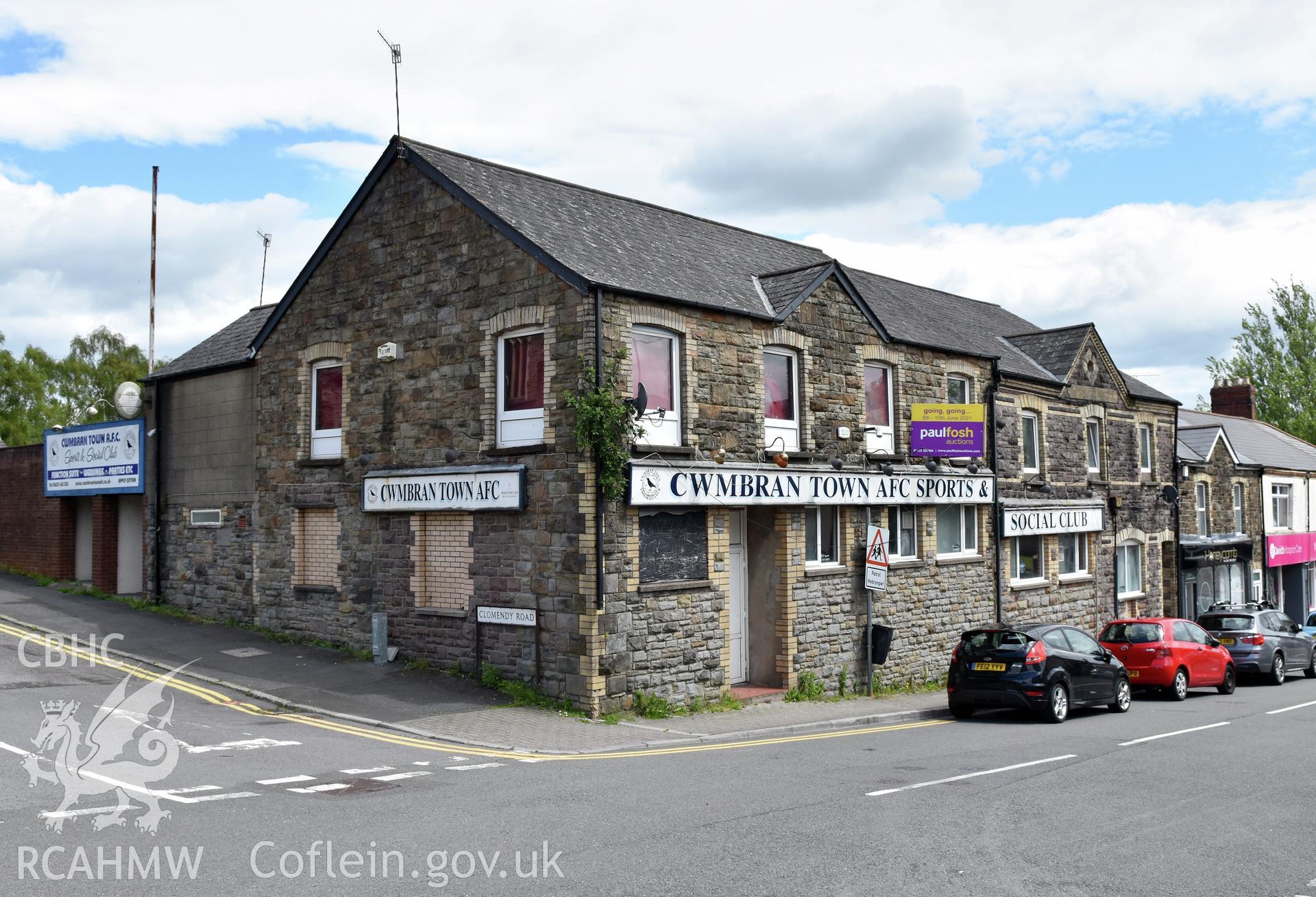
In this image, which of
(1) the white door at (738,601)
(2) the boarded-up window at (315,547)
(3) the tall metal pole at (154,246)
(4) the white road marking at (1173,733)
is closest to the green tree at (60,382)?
(3) the tall metal pole at (154,246)

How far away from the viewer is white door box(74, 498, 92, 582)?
82.1 ft

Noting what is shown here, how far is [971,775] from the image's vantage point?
10.9 m

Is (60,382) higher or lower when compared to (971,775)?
higher

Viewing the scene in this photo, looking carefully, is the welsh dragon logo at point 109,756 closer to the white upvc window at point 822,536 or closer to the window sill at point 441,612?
the window sill at point 441,612

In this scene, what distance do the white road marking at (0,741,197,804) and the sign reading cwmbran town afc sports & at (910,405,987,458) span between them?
14859 millimetres

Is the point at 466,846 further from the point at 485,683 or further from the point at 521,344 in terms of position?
the point at 521,344

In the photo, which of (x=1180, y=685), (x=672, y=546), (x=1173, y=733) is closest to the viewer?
(x=1173, y=733)

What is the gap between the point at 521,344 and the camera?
15969mm

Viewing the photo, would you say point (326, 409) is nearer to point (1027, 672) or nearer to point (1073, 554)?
point (1027, 672)

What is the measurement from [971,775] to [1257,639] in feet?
52.5

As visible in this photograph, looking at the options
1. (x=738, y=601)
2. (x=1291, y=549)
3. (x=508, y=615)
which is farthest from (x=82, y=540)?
(x=1291, y=549)

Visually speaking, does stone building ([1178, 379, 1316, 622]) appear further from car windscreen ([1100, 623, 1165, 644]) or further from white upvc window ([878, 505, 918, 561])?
white upvc window ([878, 505, 918, 561])

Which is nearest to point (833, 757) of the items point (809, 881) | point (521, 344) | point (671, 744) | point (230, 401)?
point (671, 744)

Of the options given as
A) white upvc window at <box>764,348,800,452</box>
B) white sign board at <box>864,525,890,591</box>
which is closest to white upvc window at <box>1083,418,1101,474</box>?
white sign board at <box>864,525,890,591</box>
